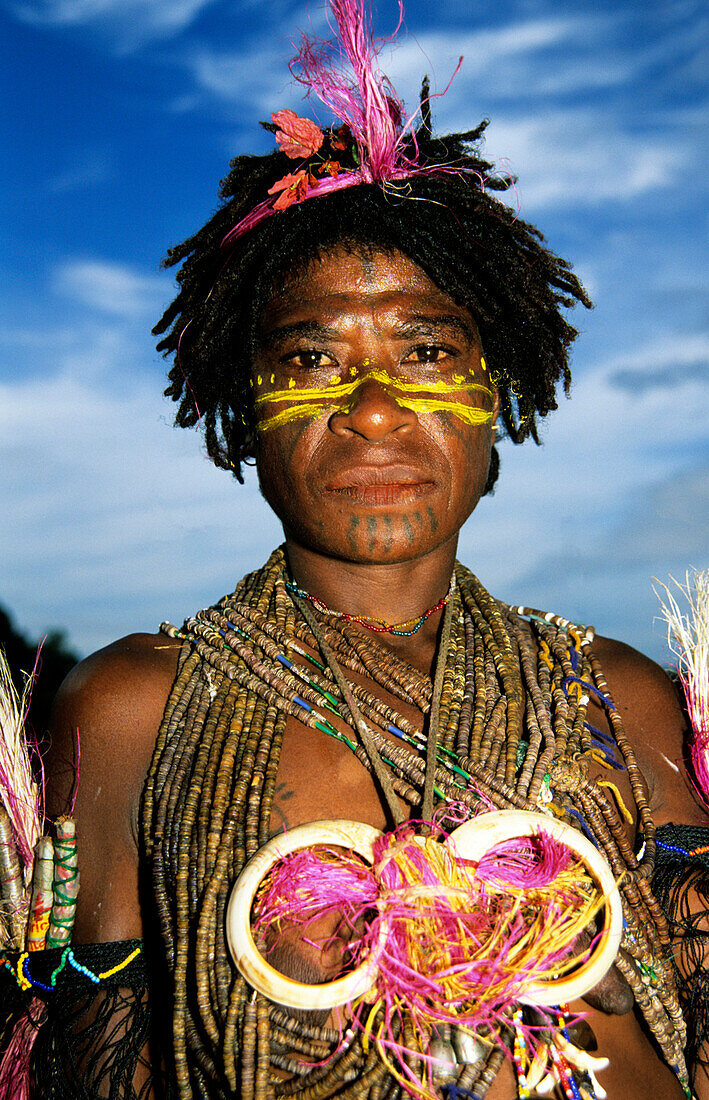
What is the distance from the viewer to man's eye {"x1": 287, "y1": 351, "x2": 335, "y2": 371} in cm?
248

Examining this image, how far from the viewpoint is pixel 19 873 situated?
7.33ft

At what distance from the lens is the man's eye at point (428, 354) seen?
250cm

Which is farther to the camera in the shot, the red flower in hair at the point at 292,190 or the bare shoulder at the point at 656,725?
the red flower in hair at the point at 292,190

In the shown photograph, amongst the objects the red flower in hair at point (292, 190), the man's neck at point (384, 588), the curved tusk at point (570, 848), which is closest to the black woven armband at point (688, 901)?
the curved tusk at point (570, 848)

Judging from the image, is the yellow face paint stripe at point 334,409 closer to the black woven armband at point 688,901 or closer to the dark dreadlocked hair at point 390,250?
the dark dreadlocked hair at point 390,250

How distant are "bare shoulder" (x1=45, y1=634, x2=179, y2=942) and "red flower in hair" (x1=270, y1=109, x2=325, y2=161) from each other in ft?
4.83

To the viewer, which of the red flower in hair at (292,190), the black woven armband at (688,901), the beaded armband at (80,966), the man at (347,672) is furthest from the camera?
the red flower in hair at (292,190)

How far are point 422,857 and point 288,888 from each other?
11.5 inches

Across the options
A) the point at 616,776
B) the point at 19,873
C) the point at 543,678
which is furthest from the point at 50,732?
the point at 616,776

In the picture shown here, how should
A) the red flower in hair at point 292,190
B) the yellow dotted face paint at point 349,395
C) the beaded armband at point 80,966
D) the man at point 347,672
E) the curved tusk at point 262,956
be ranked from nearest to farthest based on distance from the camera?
the curved tusk at point 262,956
the man at point 347,672
the beaded armband at point 80,966
the yellow dotted face paint at point 349,395
the red flower in hair at point 292,190

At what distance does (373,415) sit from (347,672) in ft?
2.29

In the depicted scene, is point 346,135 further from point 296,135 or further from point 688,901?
point 688,901

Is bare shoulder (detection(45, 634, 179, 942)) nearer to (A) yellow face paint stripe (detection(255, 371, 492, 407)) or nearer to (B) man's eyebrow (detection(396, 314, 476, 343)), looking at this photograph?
(A) yellow face paint stripe (detection(255, 371, 492, 407))

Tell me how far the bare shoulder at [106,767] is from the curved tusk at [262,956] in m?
0.45
